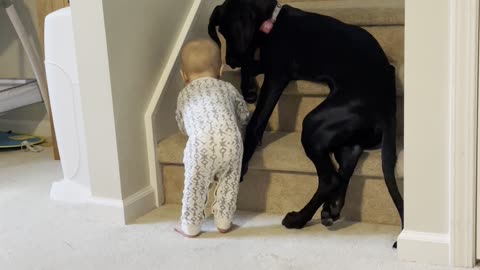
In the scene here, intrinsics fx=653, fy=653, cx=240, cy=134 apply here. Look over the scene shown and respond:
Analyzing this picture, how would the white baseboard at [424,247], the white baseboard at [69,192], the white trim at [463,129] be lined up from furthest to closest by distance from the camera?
1. the white baseboard at [69,192]
2. the white baseboard at [424,247]
3. the white trim at [463,129]

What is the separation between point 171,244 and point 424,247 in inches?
28.5

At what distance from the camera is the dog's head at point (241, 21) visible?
6.71 ft

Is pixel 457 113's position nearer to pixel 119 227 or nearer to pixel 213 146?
pixel 213 146

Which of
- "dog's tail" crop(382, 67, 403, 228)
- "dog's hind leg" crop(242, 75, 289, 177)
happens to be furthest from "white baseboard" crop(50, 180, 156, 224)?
"dog's tail" crop(382, 67, 403, 228)

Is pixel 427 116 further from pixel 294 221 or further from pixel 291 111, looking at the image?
pixel 291 111

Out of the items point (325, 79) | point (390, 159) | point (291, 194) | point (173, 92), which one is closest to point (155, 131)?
point (173, 92)

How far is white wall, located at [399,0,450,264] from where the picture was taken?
1.59 meters

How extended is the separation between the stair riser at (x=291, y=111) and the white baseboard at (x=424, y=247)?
66cm

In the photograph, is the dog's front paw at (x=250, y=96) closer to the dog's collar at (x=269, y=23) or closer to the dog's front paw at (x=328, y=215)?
the dog's collar at (x=269, y=23)

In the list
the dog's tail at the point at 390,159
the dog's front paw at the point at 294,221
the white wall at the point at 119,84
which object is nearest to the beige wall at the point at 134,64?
the white wall at the point at 119,84

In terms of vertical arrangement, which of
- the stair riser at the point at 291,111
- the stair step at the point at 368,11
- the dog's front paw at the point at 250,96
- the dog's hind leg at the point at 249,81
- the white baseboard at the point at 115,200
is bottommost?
the white baseboard at the point at 115,200

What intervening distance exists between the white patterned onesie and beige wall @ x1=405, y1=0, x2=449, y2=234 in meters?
0.54

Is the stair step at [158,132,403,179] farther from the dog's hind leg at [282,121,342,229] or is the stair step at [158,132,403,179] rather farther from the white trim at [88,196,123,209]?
the white trim at [88,196,123,209]

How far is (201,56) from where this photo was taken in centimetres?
204
